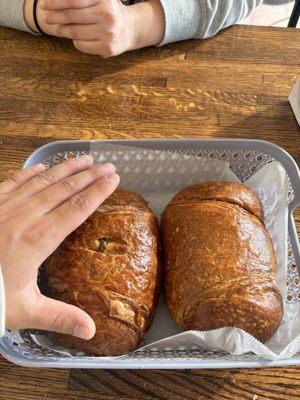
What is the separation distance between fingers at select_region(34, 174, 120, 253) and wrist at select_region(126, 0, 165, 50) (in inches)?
21.0

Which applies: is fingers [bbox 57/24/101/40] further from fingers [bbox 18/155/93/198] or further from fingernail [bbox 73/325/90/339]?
fingernail [bbox 73/325/90/339]

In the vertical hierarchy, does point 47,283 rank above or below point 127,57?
below

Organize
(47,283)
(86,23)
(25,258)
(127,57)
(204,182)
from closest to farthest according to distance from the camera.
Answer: (25,258) < (47,283) < (204,182) < (86,23) < (127,57)

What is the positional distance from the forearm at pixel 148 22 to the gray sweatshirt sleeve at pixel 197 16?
0.7 inches

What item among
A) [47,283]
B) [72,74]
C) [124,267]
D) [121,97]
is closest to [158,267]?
[124,267]

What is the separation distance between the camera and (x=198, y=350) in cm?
67

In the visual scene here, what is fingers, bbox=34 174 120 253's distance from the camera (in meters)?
0.62

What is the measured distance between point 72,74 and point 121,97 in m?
0.15

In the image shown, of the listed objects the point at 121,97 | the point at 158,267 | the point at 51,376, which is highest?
the point at 121,97

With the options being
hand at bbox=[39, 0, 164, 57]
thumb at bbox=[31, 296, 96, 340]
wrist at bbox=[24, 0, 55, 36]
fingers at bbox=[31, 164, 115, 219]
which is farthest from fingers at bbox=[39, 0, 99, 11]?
thumb at bbox=[31, 296, 96, 340]

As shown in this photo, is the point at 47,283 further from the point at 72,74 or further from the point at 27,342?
the point at 72,74

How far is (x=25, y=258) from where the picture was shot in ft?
1.96

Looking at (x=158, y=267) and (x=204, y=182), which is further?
(x=204, y=182)

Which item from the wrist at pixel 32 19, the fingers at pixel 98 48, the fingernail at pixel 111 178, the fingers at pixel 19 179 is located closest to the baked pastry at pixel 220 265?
the fingernail at pixel 111 178
